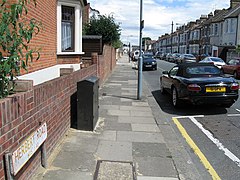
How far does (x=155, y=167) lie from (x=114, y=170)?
2.22ft

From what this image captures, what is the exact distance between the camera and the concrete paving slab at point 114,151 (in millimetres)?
4637

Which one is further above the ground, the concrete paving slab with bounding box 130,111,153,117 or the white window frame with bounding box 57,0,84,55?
the white window frame with bounding box 57,0,84,55

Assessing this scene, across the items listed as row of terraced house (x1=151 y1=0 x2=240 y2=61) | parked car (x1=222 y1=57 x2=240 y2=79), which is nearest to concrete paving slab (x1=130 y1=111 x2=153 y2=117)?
parked car (x1=222 y1=57 x2=240 y2=79)

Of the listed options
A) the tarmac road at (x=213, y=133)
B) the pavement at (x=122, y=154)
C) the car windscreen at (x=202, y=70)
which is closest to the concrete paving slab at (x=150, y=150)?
the pavement at (x=122, y=154)

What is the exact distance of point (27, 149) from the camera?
127 inches

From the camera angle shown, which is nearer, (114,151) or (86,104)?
(114,151)

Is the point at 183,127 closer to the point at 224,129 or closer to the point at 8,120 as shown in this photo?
the point at 224,129

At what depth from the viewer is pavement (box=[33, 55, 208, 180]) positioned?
3.99 meters

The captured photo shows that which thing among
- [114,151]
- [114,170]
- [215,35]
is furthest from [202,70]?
[215,35]

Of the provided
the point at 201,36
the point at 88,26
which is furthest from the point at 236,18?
the point at 88,26

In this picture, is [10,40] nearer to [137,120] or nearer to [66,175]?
[66,175]

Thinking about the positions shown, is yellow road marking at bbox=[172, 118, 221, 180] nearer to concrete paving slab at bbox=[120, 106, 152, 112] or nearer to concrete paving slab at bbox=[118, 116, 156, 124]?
concrete paving slab at bbox=[118, 116, 156, 124]

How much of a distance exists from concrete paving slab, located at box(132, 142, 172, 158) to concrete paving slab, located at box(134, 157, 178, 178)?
0.17m

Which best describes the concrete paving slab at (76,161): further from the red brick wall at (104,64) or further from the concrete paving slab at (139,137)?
the red brick wall at (104,64)
